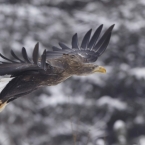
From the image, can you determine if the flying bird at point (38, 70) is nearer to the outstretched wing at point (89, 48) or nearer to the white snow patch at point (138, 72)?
the outstretched wing at point (89, 48)

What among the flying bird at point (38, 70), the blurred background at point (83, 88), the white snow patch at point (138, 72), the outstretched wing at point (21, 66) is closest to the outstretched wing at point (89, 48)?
the flying bird at point (38, 70)

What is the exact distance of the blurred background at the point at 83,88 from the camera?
14.2m

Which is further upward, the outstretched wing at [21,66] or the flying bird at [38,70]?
the outstretched wing at [21,66]

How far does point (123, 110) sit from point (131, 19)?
2765 millimetres

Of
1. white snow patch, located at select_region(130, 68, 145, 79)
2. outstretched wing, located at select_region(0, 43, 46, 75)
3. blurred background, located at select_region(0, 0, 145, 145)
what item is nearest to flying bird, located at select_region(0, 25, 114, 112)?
outstretched wing, located at select_region(0, 43, 46, 75)

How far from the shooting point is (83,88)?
50.6 feet

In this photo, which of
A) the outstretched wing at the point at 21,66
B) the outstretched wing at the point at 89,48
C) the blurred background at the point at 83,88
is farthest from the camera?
the blurred background at the point at 83,88

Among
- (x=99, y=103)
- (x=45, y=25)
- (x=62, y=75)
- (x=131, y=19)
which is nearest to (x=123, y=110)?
(x=99, y=103)

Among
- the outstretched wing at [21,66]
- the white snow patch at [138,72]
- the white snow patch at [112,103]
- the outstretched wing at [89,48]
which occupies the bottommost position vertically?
the white snow patch at [112,103]

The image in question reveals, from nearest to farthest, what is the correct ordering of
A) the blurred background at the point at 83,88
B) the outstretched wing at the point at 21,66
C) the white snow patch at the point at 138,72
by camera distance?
1. the outstretched wing at the point at 21,66
2. the blurred background at the point at 83,88
3. the white snow patch at the point at 138,72

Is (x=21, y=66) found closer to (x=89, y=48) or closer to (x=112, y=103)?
(x=89, y=48)

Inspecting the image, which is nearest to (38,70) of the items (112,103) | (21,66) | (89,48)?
(21,66)

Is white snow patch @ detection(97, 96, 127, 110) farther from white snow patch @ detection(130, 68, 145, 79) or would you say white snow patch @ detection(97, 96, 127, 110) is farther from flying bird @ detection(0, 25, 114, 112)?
flying bird @ detection(0, 25, 114, 112)

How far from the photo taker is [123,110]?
47.5ft
